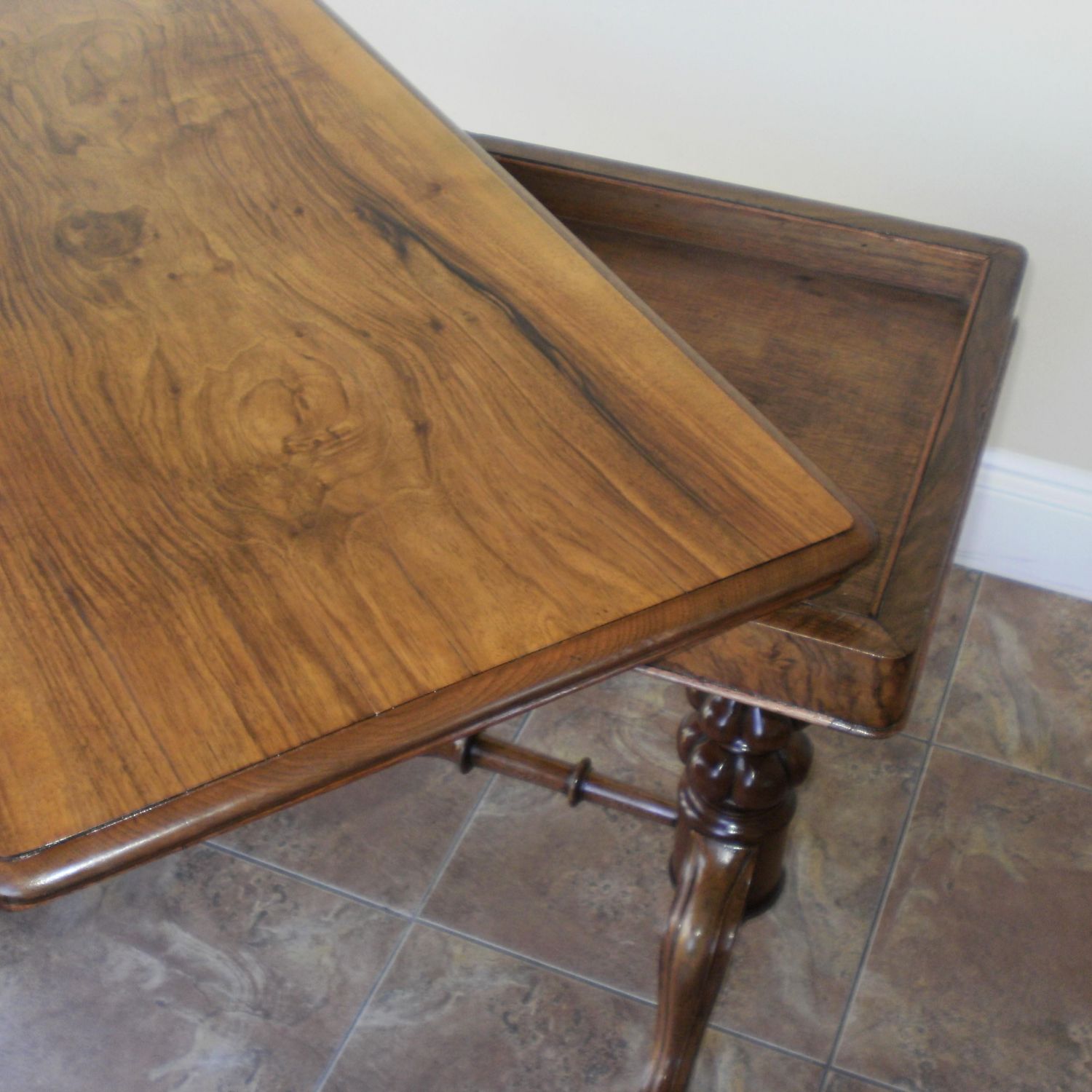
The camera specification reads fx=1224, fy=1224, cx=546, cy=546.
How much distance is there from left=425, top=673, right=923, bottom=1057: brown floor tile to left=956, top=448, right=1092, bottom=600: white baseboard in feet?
0.97

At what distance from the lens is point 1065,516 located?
1354mm

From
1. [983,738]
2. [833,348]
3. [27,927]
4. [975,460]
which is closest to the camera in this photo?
[975,460]

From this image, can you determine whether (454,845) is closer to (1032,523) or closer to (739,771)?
(739,771)

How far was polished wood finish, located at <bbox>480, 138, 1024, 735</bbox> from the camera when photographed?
61cm

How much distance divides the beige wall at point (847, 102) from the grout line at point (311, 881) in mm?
802

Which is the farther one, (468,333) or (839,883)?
(839,883)

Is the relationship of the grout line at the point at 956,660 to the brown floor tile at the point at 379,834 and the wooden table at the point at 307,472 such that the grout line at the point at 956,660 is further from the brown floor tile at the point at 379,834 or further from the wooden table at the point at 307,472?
the wooden table at the point at 307,472

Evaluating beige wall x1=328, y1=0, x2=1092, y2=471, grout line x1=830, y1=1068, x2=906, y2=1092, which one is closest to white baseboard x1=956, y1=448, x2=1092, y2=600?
beige wall x1=328, y1=0, x2=1092, y2=471

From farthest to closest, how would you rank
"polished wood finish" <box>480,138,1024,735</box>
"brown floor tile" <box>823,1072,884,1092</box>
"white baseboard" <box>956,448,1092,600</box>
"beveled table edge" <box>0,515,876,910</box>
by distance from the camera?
"white baseboard" <box>956,448,1092,600</box> < "brown floor tile" <box>823,1072,884,1092</box> < "polished wood finish" <box>480,138,1024,735</box> < "beveled table edge" <box>0,515,876,910</box>

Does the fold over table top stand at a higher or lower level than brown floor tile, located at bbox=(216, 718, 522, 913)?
higher

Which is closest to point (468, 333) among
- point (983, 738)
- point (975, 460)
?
point (975, 460)

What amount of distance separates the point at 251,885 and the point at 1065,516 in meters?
0.94

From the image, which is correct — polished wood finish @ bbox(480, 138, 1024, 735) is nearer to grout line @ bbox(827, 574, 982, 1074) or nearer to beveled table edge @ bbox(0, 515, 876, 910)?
beveled table edge @ bbox(0, 515, 876, 910)

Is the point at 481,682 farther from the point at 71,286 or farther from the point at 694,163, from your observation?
the point at 694,163
